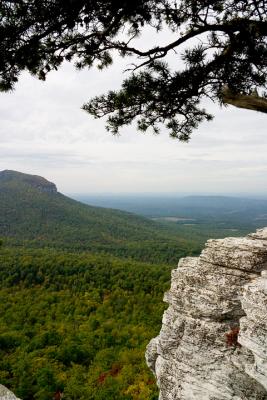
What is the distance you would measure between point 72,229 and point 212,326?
115 metres

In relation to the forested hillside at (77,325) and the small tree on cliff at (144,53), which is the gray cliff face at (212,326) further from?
the forested hillside at (77,325)

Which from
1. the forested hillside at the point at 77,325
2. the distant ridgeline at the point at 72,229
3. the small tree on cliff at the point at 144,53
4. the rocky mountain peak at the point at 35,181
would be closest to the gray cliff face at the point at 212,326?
the small tree on cliff at the point at 144,53

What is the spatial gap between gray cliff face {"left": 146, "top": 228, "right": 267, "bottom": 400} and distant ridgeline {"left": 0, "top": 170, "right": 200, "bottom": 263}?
70.4 m

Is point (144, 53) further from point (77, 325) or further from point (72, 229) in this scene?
point (72, 229)

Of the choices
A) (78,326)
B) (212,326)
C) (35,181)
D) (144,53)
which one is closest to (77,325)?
(78,326)

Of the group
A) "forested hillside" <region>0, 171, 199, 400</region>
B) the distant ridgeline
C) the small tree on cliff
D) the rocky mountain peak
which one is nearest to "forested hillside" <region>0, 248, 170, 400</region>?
"forested hillside" <region>0, 171, 199, 400</region>

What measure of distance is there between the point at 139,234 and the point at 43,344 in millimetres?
94562

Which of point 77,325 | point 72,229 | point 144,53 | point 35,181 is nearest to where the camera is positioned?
point 144,53

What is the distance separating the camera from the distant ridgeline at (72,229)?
91312 mm

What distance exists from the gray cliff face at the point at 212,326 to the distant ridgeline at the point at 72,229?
70431 mm

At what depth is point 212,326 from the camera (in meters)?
9.47

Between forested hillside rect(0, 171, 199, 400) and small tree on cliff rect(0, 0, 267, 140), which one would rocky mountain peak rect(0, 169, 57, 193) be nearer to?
forested hillside rect(0, 171, 199, 400)

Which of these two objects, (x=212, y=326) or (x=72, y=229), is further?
(x=72, y=229)

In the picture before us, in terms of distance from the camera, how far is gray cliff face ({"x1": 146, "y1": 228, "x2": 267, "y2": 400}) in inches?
352
